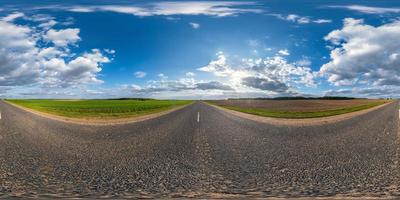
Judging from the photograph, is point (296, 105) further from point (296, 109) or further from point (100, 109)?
point (100, 109)

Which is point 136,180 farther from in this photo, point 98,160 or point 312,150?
point 312,150

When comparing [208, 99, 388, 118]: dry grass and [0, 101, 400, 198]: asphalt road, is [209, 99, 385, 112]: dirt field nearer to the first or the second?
[208, 99, 388, 118]: dry grass

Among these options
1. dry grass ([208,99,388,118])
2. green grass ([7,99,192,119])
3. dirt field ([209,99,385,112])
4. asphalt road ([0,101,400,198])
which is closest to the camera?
asphalt road ([0,101,400,198])

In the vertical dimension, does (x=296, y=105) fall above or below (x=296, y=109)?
above

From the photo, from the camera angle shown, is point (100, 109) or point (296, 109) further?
point (100, 109)

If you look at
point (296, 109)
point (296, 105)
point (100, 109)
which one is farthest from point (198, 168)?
point (296, 105)

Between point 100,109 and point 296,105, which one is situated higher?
point 296,105

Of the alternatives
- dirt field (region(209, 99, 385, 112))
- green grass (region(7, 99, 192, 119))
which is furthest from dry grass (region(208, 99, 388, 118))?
green grass (region(7, 99, 192, 119))

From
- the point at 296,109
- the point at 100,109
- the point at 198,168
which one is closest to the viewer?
the point at 198,168

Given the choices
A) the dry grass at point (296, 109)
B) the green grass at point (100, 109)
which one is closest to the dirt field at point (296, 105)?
the dry grass at point (296, 109)

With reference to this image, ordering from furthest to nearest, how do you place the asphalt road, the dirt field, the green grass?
the dirt field
the green grass
the asphalt road

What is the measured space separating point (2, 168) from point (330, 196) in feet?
26.8

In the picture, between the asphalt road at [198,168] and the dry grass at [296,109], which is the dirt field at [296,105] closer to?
the dry grass at [296,109]

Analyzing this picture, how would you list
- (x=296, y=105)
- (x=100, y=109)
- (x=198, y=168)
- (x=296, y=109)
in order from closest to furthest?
(x=198, y=168), (x=296, y=109), (x=100, y=109), (x=296, y=105)
